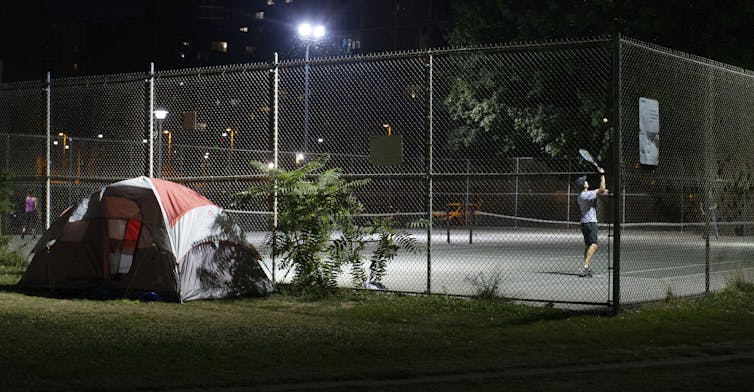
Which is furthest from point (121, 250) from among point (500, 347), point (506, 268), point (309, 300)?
point (506, 268)

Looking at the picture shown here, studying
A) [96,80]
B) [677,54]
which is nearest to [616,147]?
[677,54]

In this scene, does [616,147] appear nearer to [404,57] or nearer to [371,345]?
[404,57]

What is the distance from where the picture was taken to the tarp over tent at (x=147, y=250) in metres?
12.8

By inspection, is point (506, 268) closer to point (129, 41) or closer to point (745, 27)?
point (745, 27)

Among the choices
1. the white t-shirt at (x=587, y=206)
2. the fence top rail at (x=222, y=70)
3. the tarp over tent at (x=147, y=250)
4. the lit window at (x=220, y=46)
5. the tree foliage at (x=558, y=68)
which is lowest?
the tarp over tent at (x=147, y=250)

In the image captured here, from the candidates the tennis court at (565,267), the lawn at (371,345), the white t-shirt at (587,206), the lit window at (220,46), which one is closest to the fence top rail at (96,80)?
the tennis court at (565,267)

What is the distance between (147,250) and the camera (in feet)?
42.5

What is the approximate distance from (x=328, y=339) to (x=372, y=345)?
22.9 inches

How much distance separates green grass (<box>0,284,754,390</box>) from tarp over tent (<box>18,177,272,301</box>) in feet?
1.60

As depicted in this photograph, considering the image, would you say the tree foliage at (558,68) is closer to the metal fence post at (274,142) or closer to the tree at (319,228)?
the metal fence post at (274,142)

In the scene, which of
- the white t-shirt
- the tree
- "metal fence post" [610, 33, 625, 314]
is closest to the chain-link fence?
"metal fence post" [610, 33, 625, 314]

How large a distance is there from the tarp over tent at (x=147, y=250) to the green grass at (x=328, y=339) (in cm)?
49

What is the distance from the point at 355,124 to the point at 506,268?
113 feet

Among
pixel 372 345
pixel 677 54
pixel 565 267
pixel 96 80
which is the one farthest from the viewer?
pixel 565 267
